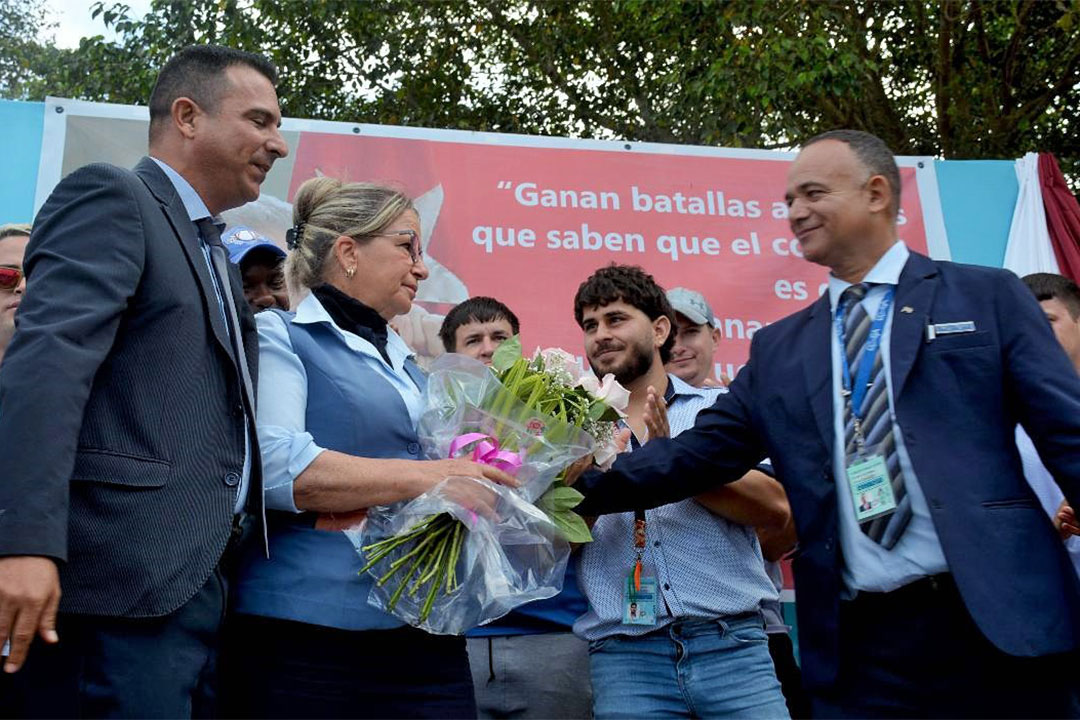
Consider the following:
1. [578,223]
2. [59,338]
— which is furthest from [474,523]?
[578,223]

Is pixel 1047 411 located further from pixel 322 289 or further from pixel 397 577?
pixel 322 289

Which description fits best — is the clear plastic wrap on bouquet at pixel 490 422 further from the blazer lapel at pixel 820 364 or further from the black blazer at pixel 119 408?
the blazer lapel at pixel 820 364

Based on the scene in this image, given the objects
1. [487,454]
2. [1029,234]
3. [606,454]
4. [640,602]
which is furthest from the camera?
[1029,234]

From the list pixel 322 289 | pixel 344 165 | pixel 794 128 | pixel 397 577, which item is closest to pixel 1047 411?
pixel 397 577

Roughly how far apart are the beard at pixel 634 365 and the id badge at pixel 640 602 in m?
0.70

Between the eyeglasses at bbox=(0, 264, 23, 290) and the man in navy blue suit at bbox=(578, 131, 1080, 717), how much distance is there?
7.38 ft

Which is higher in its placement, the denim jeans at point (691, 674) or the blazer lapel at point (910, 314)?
the blazer lapel at point (910, 314)

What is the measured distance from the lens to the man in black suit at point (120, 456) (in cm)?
198

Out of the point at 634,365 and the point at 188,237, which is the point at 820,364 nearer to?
the point at 634,365

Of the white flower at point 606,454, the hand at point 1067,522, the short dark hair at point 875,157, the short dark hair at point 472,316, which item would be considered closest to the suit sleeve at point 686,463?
the white flower at point 606,454

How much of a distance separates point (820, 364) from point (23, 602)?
1.85m

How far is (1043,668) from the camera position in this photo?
2.45m

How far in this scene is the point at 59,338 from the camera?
2.06 meters

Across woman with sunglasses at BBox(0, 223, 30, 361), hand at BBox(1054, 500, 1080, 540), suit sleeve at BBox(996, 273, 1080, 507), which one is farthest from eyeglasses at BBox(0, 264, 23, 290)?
hand at BBox(1054, 500, 1080, 540)
